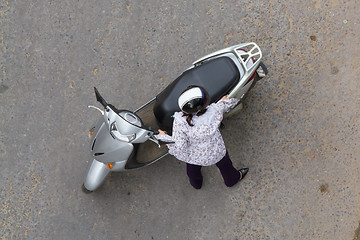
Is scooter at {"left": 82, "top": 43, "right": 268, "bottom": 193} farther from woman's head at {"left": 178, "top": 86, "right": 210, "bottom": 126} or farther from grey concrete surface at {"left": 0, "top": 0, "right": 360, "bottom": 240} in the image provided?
grey concrete surface at {"left": 0, "top": 0, "right": 360, "bottom": 240}

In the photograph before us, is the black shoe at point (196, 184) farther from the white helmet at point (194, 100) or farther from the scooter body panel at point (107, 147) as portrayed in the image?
the white helmet at point (194, 100)

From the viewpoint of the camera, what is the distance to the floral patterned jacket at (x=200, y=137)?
2.47 meters

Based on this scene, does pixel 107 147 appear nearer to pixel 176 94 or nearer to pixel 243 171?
pixel 176 94

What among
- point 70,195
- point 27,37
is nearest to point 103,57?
point 27,37

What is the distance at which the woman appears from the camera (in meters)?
2.31

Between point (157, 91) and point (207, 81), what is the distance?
3.33 ft

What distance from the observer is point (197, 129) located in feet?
8.05

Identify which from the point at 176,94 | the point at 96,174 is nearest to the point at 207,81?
the point at 176,94

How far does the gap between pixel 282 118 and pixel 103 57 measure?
2.15 metres

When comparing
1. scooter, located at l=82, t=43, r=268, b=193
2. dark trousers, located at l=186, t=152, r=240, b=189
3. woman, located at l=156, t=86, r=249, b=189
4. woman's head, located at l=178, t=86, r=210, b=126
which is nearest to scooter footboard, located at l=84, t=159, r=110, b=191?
scooter, located at l=82, t=43, r=268, b=193

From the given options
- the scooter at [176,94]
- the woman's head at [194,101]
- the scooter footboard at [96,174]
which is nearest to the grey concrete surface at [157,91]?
the scooter footboard at [96,174]

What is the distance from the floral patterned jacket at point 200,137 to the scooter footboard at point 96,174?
3.11 ft

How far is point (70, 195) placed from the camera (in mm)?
3682

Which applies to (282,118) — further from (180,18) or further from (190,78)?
(180,18)
